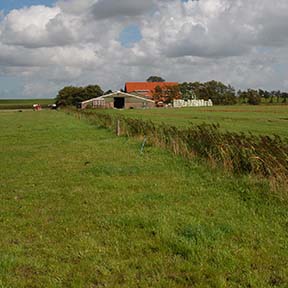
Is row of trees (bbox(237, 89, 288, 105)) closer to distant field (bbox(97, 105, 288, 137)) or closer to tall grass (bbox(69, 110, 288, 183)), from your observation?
distant field (bbox(97, 105, 288, 137))

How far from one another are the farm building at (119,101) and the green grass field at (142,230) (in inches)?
4235

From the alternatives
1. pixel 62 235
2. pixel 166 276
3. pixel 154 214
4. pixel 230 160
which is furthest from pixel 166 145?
pixel 166 276

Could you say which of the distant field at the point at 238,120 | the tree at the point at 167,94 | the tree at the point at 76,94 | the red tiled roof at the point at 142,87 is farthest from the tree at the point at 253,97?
the distant field at the point at 238,120

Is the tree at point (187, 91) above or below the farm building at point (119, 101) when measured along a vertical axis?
above

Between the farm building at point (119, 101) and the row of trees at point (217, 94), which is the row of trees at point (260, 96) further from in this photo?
the farm building at point (119, 101)

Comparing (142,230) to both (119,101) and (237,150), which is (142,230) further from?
(119,101)

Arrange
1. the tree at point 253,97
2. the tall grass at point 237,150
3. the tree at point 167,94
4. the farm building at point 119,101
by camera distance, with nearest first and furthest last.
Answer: the tall grass at point 237,150 → the farm building at point 119,101 → the tree at point 167,94 → the tree at point 253,97

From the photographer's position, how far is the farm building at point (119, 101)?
11944 cm

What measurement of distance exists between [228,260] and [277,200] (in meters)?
3.63

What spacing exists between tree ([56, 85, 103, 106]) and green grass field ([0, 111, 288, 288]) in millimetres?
124290

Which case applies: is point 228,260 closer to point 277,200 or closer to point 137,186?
point 277,200

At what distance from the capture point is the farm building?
Result: 11944 centimetres

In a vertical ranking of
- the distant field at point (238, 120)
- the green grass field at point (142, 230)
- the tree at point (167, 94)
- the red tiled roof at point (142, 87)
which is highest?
the red tiled roof at point (142, 87)

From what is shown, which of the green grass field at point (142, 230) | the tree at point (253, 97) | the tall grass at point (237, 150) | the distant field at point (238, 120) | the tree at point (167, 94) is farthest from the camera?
the tree at point (253, 97)
